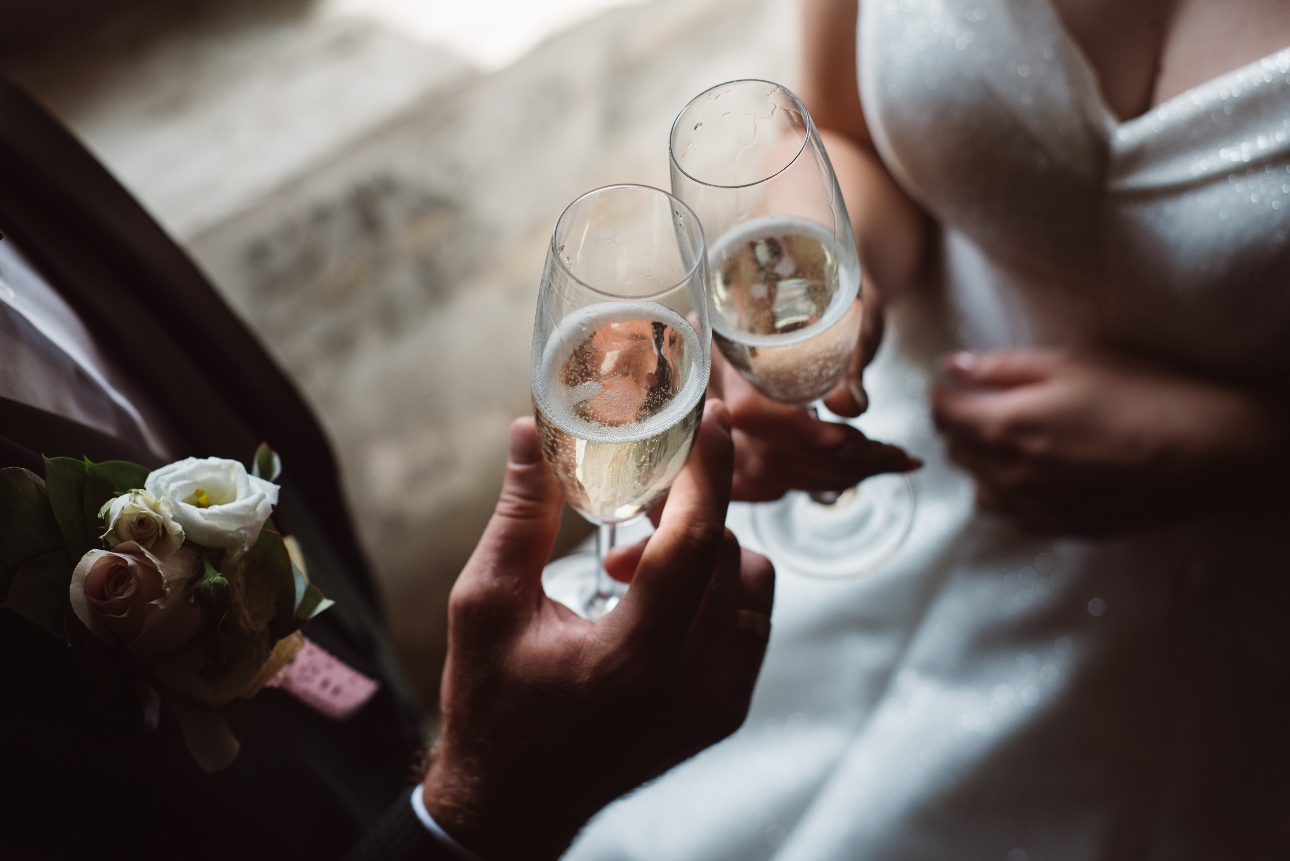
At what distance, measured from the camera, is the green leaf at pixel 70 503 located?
0.55 metres

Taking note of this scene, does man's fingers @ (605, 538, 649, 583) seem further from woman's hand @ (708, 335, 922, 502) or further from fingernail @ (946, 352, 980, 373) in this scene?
fingernail @ (946, 352, 980, 373)

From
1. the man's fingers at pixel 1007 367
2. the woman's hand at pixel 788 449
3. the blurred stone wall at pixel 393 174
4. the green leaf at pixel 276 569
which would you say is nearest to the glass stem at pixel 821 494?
the woman's hand at pixel 788 449

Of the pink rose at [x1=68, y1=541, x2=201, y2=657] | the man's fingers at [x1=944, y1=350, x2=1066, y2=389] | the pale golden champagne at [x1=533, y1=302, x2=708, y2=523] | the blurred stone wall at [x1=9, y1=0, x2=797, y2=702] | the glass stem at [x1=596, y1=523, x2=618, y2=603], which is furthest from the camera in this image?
the blurred stone wall at [x1=9, y1=0, x2=797, y2=702]

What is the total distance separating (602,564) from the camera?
822mm

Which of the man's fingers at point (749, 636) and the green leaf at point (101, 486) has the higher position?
the green leaf at point (101, 486)

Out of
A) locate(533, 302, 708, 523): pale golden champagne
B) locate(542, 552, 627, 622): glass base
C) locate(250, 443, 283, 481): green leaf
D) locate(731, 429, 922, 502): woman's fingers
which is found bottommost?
locate(542, 552, 627, 622): glass base

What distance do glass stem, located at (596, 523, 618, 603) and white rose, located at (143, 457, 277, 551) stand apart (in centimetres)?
31

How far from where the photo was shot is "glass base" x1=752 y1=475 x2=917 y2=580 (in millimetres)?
1040

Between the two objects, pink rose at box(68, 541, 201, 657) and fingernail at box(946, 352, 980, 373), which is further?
fingernail at box(946, 352, 980, 373)

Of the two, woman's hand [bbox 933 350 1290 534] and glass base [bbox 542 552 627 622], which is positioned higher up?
glass base [bbox 542 552 627 622]

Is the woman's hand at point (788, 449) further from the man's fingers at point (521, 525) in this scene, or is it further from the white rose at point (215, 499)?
the white rose at point (215, 499)

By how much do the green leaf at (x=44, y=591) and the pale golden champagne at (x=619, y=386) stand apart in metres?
0.30

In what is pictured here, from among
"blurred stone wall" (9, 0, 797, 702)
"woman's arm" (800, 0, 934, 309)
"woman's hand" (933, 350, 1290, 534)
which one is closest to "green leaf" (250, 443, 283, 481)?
"woman's arm" (800, 0, 934, 309)

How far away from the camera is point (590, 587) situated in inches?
36.3
